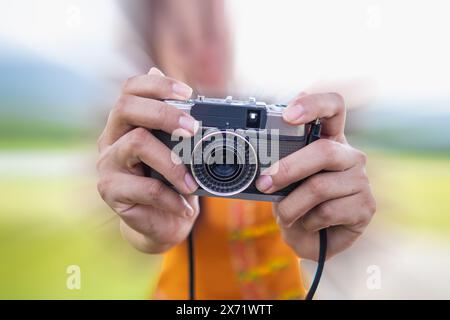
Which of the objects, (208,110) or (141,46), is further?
(141,46)


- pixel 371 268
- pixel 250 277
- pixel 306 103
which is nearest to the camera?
pixel 306 103

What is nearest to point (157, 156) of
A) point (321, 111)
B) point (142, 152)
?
point (142, 152)

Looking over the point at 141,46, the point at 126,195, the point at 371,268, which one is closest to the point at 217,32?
the point at 141,46

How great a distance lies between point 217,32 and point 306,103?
18.1 inches

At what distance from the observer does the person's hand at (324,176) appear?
0.55m

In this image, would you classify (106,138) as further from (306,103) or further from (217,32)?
(217,32)

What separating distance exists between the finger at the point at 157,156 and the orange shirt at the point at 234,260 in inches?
13.5

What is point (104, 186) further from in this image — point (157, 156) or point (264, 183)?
point (264, 183)

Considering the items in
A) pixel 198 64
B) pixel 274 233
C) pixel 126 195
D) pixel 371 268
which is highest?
pixel 198 64

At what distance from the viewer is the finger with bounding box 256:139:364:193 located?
21.7 inches

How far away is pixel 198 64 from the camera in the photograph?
3.08 feet

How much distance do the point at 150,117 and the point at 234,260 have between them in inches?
17.3

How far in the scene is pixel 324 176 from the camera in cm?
57

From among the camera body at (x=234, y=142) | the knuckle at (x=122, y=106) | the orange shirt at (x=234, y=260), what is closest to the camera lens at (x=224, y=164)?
the camera body at (x=234, y=142)
